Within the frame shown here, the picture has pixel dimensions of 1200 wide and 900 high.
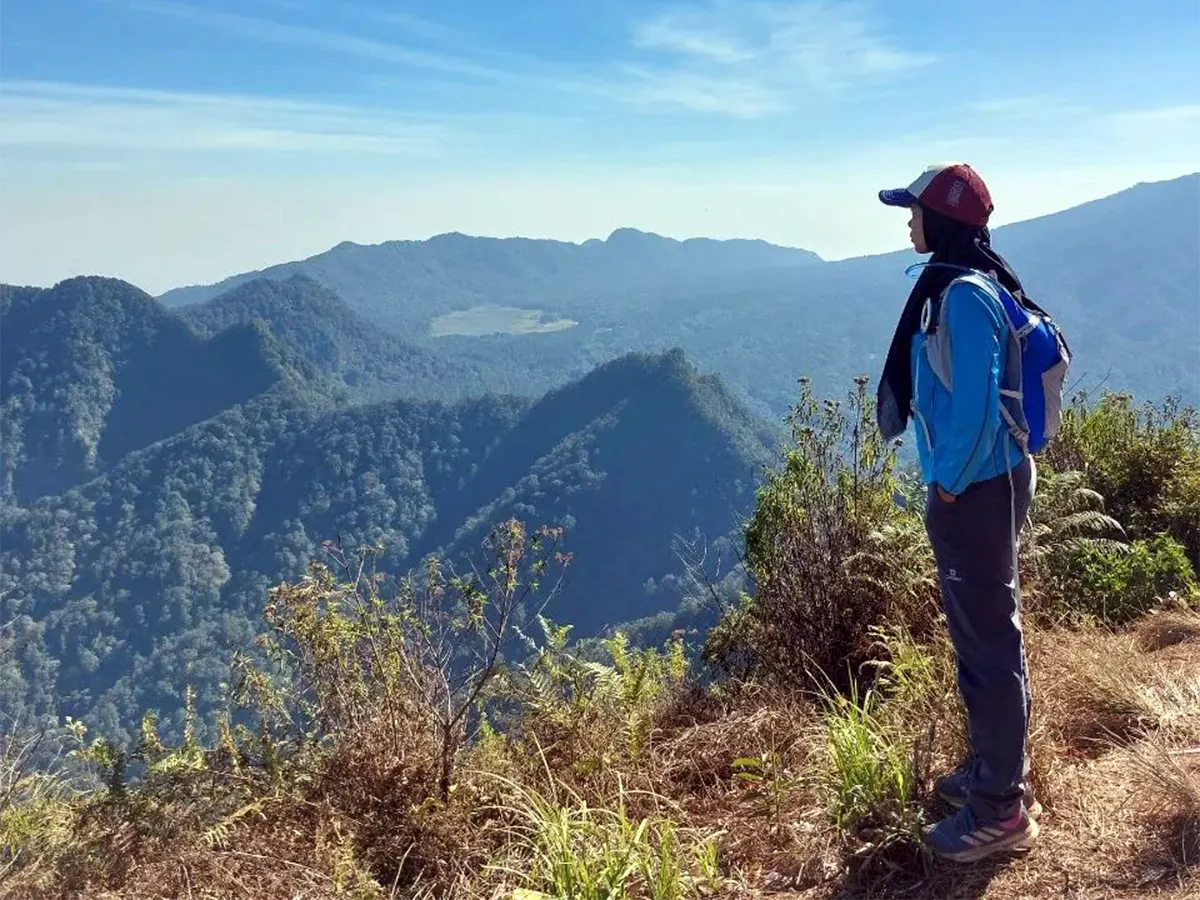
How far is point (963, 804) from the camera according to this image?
2.22 m

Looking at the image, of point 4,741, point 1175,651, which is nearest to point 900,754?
point 1175,651

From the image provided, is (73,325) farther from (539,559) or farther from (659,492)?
(539,559)

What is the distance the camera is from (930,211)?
220cm

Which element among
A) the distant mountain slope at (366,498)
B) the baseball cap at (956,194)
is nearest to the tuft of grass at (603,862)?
the baseball cap at (956,194)

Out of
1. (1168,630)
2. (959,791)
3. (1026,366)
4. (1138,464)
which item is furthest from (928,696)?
(1138,464)

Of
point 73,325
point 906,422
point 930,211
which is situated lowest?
point 906,422

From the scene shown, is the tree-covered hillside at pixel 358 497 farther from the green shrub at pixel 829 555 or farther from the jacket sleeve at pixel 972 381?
the jacket sleeve at pixel 972 381

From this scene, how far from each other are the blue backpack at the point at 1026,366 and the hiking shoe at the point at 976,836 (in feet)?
3.11

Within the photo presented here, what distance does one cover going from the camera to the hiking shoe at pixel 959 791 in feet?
7.22

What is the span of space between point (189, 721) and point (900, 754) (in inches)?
117

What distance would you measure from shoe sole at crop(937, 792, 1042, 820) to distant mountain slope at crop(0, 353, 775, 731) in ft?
224

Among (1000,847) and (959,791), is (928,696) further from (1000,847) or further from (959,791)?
(1000,847)

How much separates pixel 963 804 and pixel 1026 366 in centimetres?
117

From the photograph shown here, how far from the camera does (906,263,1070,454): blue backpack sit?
6.89 ft
